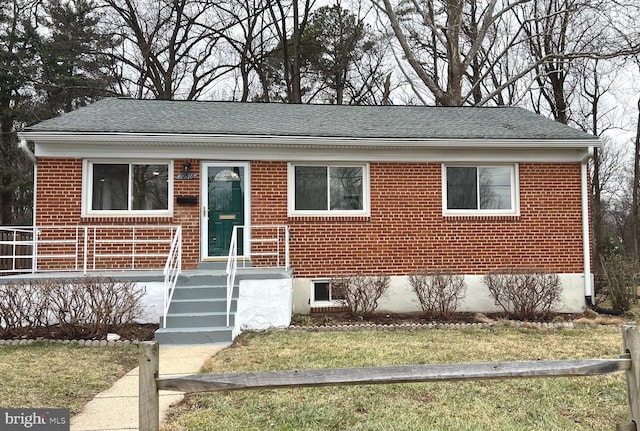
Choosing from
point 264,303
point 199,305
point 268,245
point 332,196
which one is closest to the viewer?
point 199,305

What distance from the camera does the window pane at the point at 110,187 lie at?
31.4ft

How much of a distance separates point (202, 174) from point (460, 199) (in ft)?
17.9

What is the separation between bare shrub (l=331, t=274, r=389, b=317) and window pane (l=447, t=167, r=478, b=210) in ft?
8.22

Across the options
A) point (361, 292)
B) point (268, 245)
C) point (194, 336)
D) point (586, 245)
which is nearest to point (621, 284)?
point (586, 245)

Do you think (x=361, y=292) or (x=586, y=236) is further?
(x=586, y=236)

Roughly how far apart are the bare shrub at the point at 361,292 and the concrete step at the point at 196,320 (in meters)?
2.35

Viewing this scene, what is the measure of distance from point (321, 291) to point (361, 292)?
1.22 meters

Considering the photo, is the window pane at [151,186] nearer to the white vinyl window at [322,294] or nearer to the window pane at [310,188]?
the window pane at [310,188]

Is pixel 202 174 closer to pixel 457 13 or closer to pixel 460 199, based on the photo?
pixel 460 199

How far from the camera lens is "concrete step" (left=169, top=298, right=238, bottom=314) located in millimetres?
7867

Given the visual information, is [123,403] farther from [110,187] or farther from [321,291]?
[110,187]

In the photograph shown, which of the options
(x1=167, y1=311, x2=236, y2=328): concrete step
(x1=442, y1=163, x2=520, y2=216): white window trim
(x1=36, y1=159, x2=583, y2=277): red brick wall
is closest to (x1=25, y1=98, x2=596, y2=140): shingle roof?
(x1=442, y1=163, x2=520, y2=216): white window trim

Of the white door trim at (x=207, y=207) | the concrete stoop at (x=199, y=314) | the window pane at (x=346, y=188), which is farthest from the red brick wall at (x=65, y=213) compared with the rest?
the window pane at (x=346, y=188)

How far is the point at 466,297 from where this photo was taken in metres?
Answer: 9.96
